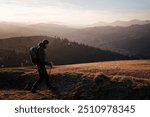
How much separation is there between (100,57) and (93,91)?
83.4 meters

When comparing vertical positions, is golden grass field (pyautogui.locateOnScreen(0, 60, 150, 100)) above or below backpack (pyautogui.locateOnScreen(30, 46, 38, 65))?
below

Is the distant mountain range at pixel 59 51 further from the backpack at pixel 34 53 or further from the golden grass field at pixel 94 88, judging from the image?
the backpack at pixel 34 53

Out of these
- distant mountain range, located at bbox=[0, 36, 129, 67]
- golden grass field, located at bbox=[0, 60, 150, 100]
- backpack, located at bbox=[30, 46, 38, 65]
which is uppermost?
backpack, located at bbox=[30, 46, 38, 65]

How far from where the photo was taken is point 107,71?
880 inches

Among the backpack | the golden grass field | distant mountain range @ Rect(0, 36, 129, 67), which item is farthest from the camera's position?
distant mountain range @ Rect(0, 36, 129, 67)

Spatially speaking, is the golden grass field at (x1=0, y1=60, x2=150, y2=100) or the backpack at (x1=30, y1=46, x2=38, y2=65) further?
the backpack at (x1=30, y1=46, x2=38, y2=65)

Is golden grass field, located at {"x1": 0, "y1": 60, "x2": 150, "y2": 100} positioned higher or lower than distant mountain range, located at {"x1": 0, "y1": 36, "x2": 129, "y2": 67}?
higher

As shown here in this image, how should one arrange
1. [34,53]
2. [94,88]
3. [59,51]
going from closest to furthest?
1. [34,53]
2. [94,88]
3. [59,51]

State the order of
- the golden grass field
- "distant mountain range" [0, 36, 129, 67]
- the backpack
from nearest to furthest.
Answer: the golden grass field < the backpack < "distant mountain range" [0, 36, 129, 67]

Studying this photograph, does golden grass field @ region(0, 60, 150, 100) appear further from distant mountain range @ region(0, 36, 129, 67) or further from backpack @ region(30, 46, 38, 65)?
distant mountain range @ region(0, 36, 129, 67)

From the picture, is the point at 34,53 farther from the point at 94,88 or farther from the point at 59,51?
the point at 59,51

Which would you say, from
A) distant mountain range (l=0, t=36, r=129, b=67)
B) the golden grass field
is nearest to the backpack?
the golden grass field

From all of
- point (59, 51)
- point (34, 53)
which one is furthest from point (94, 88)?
point (59, 51)

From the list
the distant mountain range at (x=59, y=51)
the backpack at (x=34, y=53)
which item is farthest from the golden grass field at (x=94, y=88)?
the distant mountain range at (x=59, y=51)
